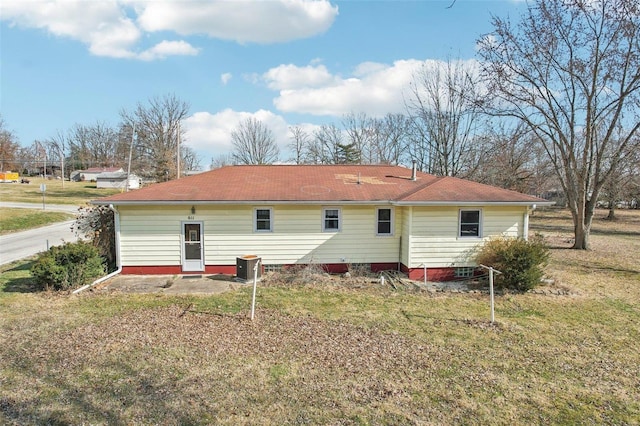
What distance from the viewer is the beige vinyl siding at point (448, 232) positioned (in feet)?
41.0

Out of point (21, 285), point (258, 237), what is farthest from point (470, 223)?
point (21, 285)

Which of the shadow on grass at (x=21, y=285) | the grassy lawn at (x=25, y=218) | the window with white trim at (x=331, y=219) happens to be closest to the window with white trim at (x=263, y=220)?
the window with white trim at (x=331, y=219)

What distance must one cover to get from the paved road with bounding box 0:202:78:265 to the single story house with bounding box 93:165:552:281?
506cm

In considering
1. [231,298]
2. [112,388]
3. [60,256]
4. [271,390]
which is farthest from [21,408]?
[60,256]

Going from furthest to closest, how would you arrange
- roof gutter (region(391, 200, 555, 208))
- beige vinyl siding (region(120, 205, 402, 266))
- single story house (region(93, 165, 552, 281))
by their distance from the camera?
beige vinyl siding (region(120, 205, 402, 266)) → single story house (region(93, 165, 552, 281)) → roof gutter (region(391, 200, 555, 208))

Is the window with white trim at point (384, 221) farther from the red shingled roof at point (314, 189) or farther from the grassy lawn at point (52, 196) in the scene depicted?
the grassy lawn at point (52, 196)

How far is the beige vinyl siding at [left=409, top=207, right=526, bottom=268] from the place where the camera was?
12.5 meters

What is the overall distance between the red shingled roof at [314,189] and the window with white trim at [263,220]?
20.6 inches

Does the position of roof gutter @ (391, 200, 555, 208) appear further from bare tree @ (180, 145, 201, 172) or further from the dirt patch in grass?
bare tree @ (180, 145, 201, 172)

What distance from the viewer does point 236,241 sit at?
1304cm

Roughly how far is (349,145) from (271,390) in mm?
40719

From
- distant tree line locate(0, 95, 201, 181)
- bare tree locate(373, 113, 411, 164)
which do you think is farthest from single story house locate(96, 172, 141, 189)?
bare tree locate(373, 113, 411, 164)

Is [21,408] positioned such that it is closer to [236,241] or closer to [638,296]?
[236,241]

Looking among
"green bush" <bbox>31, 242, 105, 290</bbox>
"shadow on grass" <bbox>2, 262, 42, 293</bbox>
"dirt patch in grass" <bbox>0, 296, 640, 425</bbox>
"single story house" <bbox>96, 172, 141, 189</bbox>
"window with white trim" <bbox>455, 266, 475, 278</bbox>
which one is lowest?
"dirt patch in grass" <bbox>0, 296, 640, 425</bbox>
